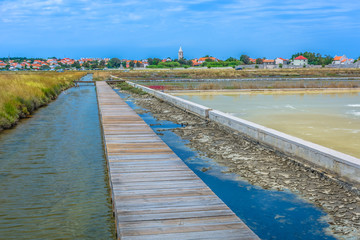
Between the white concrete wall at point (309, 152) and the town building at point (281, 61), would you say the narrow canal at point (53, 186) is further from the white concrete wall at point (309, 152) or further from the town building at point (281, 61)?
the town building at point (281, 61)

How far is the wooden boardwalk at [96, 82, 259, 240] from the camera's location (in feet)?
10.5

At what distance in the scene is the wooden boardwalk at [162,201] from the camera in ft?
10.5

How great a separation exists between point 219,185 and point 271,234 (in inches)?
61.1

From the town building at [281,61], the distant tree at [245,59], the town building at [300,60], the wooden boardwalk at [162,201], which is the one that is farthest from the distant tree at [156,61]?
the wooden boardwalk at [162,201]

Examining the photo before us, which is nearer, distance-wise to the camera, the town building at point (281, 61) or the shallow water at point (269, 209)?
the shallow water at point (269, 209)

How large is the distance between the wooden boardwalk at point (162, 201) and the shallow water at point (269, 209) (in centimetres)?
Answer: 57

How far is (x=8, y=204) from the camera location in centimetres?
477

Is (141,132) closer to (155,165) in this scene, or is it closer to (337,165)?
(155,165)

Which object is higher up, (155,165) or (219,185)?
(155,165)

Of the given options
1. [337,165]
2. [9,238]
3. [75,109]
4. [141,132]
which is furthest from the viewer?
[75,109]

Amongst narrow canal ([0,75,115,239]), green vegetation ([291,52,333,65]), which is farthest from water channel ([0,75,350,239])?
green vegetation ([291,52,333,65])

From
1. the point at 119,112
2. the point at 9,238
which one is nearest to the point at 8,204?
the point at 9,238

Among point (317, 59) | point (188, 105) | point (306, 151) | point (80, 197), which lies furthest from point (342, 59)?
point (80, 197)

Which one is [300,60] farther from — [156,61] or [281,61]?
[156,61]
